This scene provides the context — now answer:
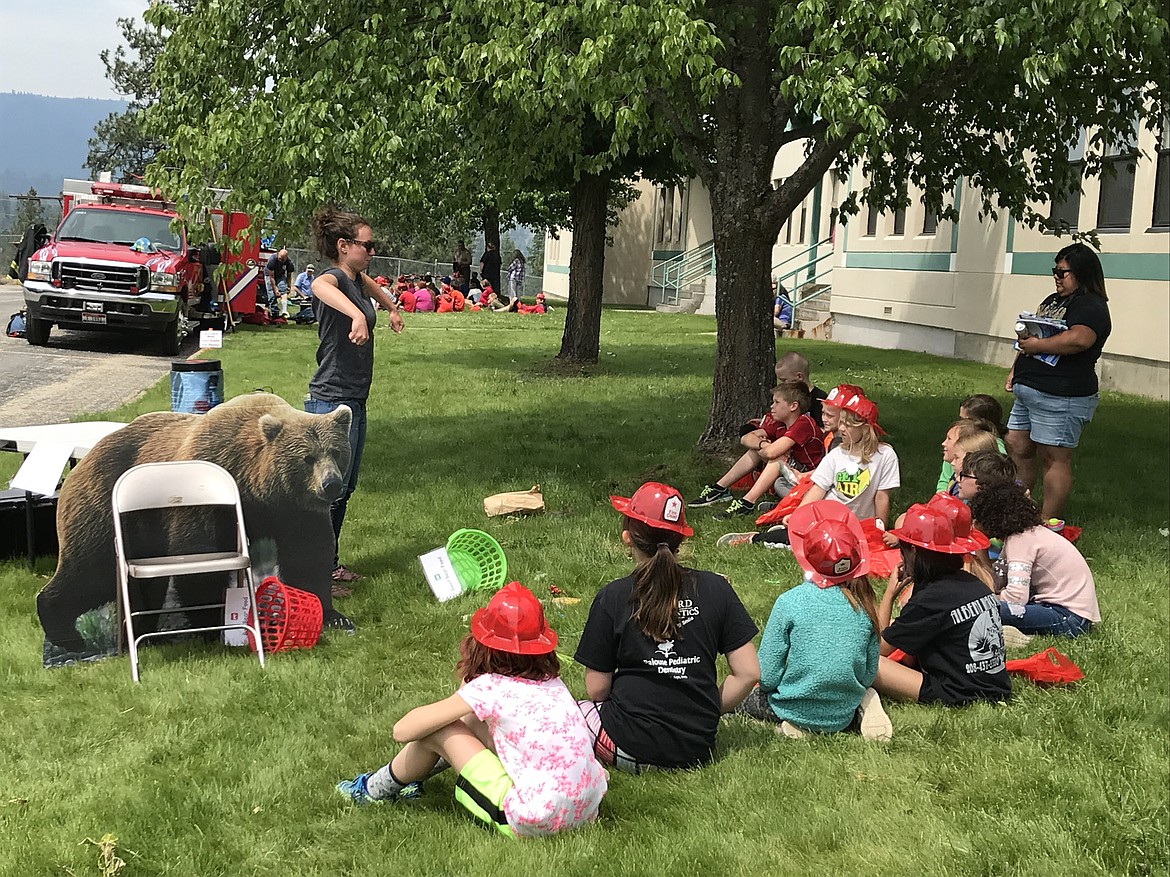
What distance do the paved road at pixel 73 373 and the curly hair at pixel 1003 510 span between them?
9369 millimetres

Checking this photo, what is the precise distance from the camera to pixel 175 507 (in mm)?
5402

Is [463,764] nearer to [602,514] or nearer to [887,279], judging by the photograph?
[602,514]

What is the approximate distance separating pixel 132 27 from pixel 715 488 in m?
53.4

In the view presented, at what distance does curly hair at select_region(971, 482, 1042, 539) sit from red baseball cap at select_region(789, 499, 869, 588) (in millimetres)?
1432

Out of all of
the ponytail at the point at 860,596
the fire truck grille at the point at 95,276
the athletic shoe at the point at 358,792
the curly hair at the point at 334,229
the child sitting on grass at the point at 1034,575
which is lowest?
the athletic shoe at the point at 358,792

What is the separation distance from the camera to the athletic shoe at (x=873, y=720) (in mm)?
4566

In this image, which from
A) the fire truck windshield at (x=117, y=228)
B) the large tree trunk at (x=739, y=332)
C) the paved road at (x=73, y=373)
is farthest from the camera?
the fire truck windshield at (x=117, y=228)

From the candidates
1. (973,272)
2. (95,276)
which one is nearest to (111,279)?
(95,276)

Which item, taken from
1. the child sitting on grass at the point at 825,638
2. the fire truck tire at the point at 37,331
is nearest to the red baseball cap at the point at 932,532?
the child sitting on grass at the point at 825,638

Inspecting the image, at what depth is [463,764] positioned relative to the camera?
12.2 feet

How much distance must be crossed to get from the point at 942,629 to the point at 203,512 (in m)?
3.26

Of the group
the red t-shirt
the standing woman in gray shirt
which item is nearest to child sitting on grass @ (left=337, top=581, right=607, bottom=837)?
the standing woman in gray shirt

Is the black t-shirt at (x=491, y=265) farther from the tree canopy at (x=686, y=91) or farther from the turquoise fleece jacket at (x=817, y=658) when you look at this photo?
the turquoise fleece jacket at (x=817, y=658)

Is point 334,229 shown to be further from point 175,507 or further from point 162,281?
point 162,281
